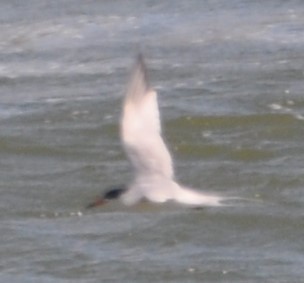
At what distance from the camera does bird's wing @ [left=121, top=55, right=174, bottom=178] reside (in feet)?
36.6

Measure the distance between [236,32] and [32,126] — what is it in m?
3.42

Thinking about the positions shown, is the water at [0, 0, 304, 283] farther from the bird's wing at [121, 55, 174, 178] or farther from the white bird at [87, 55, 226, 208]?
the bird's wing at [121, 55, 174, 178]

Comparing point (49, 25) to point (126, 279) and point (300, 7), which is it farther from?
point (126, 279)

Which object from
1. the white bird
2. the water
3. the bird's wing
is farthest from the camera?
the water

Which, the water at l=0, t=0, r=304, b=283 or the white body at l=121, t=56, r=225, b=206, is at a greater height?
the white body at l=121, t=56, r=225, b=206

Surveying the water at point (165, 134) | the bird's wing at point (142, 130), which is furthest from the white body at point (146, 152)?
the water at point (165, 134)

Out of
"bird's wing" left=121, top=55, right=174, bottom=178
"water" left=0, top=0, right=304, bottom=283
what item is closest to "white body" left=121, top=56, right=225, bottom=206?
"bird's wing" left=121, top=55, right=174, bottom=178

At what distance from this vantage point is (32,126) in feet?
49.3

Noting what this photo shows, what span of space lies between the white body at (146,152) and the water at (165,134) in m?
0.54

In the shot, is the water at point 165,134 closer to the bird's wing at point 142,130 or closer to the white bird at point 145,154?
the white bird at point 145,154

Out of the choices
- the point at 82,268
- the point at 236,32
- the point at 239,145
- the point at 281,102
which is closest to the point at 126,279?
the point at 82,268

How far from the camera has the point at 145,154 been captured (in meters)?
11.2

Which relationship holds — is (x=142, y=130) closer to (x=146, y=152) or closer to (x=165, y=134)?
(x=146, y=152)

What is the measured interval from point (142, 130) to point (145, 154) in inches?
6.8
